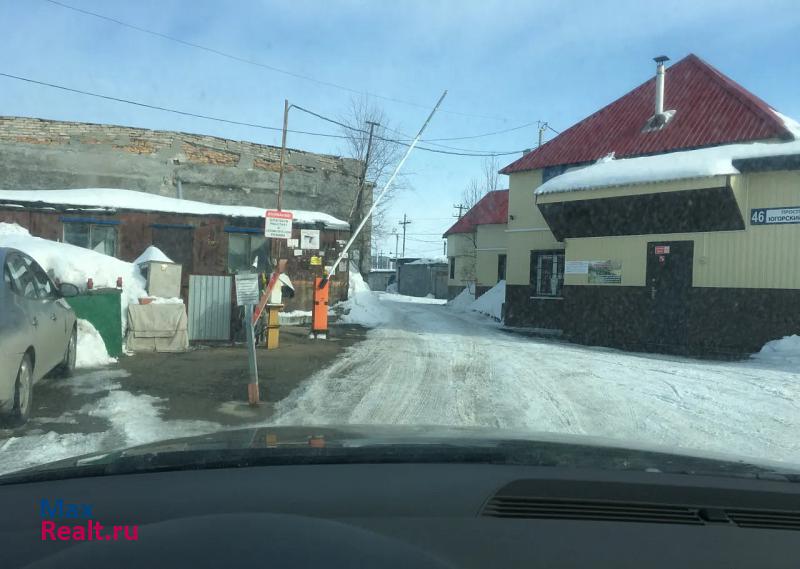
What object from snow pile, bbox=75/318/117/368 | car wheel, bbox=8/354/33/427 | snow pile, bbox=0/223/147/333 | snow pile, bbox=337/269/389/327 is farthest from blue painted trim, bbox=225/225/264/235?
car wheel, bbox=8/354/33/427

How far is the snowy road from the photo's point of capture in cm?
694

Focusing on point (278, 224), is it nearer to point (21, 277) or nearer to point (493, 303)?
point (21, 277)

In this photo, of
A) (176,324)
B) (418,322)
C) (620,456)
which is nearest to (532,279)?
(418,322)

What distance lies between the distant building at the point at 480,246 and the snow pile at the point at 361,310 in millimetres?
11155

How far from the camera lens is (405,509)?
6.73 feet

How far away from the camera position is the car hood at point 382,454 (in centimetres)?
247

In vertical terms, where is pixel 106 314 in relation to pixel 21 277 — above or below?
below

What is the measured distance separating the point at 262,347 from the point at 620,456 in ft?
32.8

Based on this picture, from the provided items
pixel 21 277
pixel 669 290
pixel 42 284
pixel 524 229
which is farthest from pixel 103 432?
pixel 524 229

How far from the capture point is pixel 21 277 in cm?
683

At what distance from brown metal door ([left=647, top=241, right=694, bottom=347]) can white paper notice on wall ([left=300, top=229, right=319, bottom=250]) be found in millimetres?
8683

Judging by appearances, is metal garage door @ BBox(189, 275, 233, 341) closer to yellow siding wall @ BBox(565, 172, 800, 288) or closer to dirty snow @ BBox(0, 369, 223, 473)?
dirty snow @ BBox(0, 369, 223, 473)

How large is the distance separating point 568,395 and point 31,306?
6.45 meters

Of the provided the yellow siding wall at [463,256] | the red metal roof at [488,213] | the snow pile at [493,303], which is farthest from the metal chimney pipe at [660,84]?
the yellow siding wall at [463,256]
